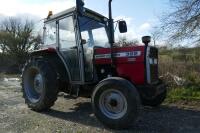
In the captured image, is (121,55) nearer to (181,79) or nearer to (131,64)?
(131,64)

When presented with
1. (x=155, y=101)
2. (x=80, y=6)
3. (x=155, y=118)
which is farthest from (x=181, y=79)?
(x=80, y=6)

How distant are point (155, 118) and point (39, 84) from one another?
11.1 ft

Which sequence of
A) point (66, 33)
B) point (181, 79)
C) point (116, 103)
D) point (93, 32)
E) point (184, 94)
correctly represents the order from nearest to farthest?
1. point (116, 103)
2. point (66, 33)
3. point (93, 32)
4. point (184, 94)
5. point (181, 79)

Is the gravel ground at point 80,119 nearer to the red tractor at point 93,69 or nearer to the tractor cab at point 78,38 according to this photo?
Answer: the red tractor at point 93,69

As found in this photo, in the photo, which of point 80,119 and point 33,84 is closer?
point 80,119

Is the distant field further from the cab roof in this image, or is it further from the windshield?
the cab roof

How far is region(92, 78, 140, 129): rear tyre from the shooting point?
22.4 feet

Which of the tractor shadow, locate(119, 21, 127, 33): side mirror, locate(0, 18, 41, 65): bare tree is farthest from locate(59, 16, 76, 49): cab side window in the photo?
locate(0, 18, 41, 65): bare tree

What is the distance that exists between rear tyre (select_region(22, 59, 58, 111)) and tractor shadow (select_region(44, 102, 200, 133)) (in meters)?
0.36

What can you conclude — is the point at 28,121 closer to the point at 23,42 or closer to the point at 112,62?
the point at 112,62

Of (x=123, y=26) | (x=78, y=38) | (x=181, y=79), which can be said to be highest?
(x=123, y=26)

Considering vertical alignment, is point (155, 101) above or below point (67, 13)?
below

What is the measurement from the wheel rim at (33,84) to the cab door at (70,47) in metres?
0.96

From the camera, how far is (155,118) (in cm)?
786
